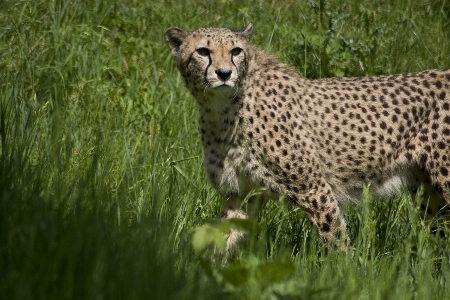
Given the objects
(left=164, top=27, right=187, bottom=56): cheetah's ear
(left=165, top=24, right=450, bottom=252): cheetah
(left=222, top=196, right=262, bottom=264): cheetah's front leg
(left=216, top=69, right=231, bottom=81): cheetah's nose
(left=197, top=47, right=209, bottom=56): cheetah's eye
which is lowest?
(left=222, top=196, right=262, bottom=264): cheetah's front leg

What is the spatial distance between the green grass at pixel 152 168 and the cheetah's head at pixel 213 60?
597 mm

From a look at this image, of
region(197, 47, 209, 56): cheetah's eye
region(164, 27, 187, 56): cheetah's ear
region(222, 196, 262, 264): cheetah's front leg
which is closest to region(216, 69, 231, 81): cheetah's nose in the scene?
region(197, 47, 209, 56): cheetah's eye

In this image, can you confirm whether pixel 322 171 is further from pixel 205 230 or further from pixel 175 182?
pixel 205 230

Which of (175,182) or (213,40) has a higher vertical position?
(213,40)

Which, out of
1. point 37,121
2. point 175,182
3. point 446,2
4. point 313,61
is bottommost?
point 175,182

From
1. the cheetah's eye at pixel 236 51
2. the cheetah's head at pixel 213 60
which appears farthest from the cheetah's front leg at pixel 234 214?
the cheetah's eye at pixel 236 51

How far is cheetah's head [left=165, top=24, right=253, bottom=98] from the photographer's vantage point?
15.0 feet

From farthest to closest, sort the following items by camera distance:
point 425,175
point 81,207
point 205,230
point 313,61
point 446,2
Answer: point 446,2
point 313,61
point 425,175
point 81,207
point 205,230

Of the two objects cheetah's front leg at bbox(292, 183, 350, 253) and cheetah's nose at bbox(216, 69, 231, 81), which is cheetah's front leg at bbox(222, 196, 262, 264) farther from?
cheetah's nose at bbox(216, 69, 231, 81)

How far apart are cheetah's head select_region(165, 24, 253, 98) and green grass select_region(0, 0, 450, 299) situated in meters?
0.60

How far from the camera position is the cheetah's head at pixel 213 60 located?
4.56 meters

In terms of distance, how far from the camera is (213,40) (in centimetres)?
474

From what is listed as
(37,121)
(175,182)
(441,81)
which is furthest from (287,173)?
(37,121)

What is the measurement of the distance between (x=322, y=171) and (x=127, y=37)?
2.51 meters
